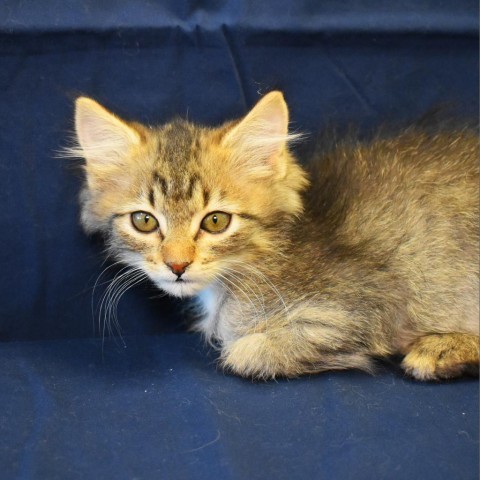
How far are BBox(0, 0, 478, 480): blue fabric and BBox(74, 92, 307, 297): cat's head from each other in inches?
7.4

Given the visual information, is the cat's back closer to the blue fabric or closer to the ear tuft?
the blue fabric

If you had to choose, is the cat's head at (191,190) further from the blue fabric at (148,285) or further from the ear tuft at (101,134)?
the blue fabric at (148,285)

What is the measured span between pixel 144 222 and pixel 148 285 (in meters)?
0.44

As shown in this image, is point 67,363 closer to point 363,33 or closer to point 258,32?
point 258,32

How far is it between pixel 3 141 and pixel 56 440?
871mm

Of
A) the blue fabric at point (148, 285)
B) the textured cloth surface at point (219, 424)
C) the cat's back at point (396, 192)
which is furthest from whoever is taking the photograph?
the cat's back at point (396, 192)

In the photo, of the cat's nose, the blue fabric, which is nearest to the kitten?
the cat's nose

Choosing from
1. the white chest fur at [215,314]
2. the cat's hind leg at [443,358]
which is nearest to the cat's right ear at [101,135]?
the white chest fur at [215,314]

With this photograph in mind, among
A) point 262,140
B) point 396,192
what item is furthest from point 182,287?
point 396,192

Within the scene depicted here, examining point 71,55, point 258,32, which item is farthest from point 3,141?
point 258,32

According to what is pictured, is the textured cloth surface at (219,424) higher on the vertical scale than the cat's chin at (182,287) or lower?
lower

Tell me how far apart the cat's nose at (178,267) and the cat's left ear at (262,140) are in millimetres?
314

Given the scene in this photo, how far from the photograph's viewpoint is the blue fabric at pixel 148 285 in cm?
153

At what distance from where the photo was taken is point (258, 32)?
2.03 metres
